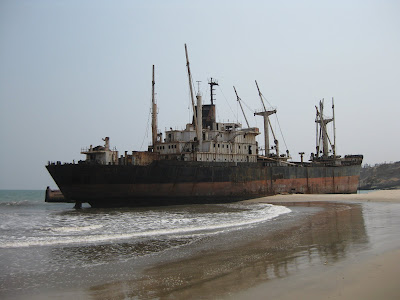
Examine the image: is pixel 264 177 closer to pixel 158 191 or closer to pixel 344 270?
pixel 158 191

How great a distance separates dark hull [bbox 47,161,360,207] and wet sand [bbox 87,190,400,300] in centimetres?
1665

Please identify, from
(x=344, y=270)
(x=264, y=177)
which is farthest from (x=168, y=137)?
(x=344, y=270)

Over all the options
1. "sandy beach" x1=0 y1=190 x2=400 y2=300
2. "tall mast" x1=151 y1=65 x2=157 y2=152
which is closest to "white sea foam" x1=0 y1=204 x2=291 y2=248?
"sandy beach" x1=0 y1=190 x2=400 y2=300

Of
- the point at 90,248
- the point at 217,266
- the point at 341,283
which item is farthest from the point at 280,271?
the point at 90,248

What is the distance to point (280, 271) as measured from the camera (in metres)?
7.04

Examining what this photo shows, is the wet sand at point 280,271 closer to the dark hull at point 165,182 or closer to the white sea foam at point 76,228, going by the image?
the white sea foam at point 76,228

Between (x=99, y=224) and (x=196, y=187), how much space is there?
13.6 meters

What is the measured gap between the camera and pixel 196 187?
29484 millimetres

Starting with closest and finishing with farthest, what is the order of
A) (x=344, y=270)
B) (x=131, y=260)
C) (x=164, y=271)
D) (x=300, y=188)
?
(x=344, y=270) < (x=164, y=271) < (x=131, y=260) < (x=300, y=188)

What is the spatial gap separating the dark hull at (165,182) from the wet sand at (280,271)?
1665cm

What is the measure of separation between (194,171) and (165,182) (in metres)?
2.67

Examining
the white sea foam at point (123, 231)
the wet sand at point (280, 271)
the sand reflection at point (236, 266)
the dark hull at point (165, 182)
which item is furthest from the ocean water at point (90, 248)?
the dark hull at point (165, 182)

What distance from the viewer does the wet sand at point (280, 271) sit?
5770 mm

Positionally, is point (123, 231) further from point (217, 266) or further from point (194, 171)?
point (194, 171)
